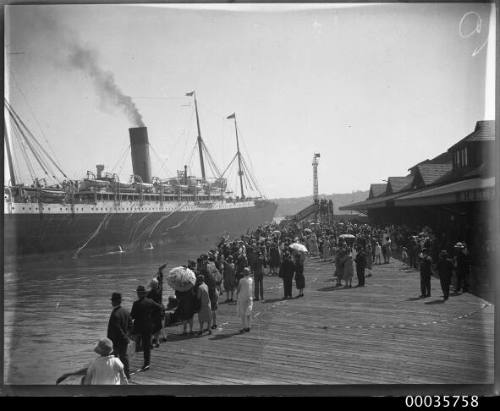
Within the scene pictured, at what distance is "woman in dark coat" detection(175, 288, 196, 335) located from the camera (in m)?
7.59

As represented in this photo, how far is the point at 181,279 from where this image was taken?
773 centimetres

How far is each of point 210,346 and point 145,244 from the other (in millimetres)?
30132

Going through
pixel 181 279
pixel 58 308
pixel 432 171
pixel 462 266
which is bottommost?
pixel 58 308

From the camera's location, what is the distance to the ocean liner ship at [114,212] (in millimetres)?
27219

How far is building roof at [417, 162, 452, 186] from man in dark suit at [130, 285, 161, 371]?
1706 centimetres

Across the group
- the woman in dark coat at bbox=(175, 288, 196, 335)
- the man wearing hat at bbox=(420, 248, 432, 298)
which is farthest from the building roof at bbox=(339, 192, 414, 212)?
the woman in dark coat at bbox=(175, 288, 196, 335)

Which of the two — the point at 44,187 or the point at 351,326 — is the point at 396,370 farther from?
the point at 44,187

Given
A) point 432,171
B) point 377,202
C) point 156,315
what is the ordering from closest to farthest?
point 156,315 → point 377,202 → point 432,171

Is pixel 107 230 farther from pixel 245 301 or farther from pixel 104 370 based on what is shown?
pixel 104 370

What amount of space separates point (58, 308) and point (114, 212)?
21.7m

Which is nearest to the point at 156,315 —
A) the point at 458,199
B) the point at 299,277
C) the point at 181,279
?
the point at 181,279

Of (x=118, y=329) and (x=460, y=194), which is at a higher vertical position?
(x=460, y=194)

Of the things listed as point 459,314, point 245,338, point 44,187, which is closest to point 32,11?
point 245,338
